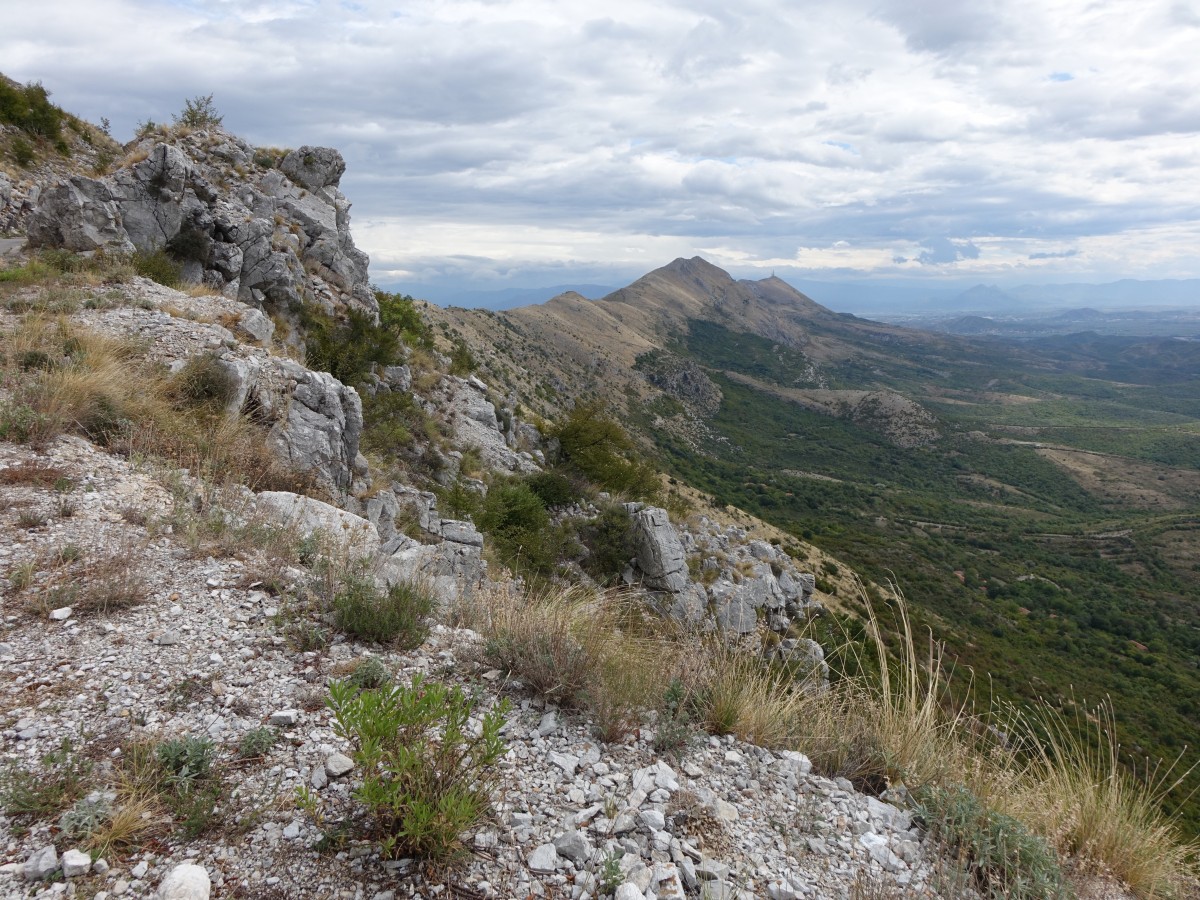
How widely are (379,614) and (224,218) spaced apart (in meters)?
17.5

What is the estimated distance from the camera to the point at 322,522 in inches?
270

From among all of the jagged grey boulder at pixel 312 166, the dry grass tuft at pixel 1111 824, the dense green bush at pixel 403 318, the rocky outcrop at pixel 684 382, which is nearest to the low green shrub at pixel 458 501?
the dense green bush at pixel 403 318

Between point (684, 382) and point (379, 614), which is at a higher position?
point (379, 614)

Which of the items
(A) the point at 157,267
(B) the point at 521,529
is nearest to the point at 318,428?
(B) the point at 521,529

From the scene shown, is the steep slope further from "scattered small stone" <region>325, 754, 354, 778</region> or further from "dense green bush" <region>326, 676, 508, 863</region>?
"scattered small stone" <region>325, 754, 354, 778</region>

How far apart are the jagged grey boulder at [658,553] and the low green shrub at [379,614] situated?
1462cm

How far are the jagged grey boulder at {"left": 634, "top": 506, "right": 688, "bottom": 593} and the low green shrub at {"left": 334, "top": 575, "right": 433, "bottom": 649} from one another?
1462 cm

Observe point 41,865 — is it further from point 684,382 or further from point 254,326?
point 684,382

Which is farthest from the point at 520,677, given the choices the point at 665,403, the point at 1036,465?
the point at 1036,465

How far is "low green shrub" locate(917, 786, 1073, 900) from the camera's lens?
124 inches

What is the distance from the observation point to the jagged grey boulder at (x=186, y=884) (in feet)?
7.84

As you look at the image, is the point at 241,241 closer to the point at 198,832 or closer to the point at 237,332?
the point at 237,332

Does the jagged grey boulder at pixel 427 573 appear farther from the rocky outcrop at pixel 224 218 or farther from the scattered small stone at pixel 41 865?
the rocky outcrop at pixel 224 218


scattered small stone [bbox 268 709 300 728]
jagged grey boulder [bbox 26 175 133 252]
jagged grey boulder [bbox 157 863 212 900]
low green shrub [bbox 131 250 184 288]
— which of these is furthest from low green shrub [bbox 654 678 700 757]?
jagged grey boulder [bbox 26 175 133 252]
